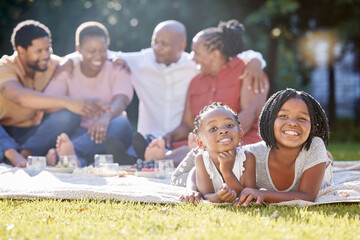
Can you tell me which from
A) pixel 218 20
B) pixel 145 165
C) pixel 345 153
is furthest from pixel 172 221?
pixel 218 20

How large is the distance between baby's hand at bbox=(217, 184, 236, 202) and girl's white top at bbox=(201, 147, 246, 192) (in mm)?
265

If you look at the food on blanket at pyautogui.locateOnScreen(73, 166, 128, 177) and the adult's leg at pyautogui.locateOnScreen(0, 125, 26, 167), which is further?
the adult's leg at pyautogui.locateOnScreen(0, 125, 26, 167)

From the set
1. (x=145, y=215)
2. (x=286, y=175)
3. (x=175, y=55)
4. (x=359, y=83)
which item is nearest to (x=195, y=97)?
(x=175, y=55)

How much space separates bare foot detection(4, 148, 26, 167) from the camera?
17.4 feet

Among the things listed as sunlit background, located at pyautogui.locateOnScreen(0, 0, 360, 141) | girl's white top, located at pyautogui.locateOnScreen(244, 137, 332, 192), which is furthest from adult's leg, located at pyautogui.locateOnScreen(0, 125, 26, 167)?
sunlit background, located at pyautogui.locateOnScreen(0, 0, 360, 141)

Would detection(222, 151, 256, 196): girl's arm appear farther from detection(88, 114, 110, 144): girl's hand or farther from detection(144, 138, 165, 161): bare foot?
detection(88, 114, 110, 144): girl's hand

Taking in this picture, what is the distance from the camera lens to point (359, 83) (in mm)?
19531

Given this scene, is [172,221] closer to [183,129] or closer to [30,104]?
[183,129]

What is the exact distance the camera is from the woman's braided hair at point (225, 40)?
18.1 feet

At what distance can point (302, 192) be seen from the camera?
3111 mm

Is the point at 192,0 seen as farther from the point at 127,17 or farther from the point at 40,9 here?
the point at 40,9

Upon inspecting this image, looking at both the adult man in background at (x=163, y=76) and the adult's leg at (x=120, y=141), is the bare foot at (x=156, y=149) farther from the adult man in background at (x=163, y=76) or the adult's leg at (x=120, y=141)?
the adult man in background at (x=163, y=76)

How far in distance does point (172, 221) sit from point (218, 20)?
10.3 meters

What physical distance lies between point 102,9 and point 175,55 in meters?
7.27
